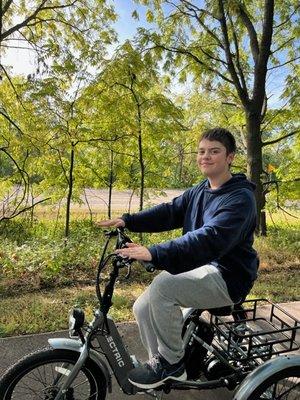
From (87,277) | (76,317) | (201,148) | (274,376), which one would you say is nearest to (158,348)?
(76,317)

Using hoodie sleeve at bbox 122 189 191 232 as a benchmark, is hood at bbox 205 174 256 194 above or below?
above

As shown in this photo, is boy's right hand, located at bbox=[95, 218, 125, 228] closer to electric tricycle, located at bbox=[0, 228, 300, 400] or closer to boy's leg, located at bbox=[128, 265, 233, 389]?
electric tricycle, located at bbox=[0, 228, 300, 400]

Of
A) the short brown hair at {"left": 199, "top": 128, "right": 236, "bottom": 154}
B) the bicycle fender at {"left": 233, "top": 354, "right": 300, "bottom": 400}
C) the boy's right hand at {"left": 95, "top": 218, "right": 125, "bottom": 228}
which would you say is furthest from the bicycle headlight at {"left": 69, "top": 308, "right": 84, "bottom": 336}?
the short brown hair at {"left": 199, "top": 128, "right": 236, "bottom": 154}

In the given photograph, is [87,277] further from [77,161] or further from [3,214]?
[77,161]

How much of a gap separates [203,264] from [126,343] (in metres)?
1.63

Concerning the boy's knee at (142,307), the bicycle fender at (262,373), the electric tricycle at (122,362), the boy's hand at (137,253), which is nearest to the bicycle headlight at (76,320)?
the electric tricycle at (122,362)

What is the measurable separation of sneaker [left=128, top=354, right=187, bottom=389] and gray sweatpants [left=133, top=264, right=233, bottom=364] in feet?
0.14

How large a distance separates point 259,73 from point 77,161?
4446 millimetres

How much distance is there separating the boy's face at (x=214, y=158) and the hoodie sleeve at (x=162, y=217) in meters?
0.38

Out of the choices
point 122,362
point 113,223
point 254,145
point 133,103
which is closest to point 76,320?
point 122,362

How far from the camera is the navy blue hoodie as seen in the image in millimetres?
2070

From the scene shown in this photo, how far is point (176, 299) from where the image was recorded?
7.21ft

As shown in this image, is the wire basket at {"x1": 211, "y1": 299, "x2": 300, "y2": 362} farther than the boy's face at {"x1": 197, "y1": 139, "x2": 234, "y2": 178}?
No

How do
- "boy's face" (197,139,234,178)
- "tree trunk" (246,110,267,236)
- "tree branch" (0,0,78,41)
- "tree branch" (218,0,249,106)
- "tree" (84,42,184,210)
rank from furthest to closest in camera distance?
"tree trunk" (246,110,267,236) → "tree branch" (218,0,249,106) → "tree" (84,42,184,210) → "tree branch" (0,0,78,41) → "boy's face" (197,139,234,178)
